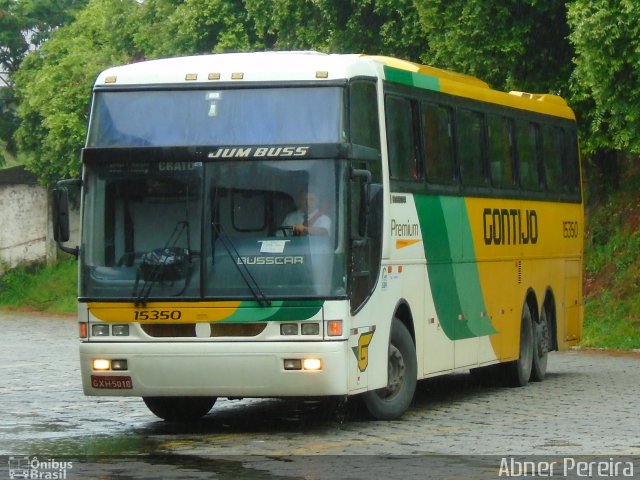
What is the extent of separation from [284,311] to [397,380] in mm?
2142

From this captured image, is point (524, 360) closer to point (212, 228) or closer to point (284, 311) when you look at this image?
point (284, 311)

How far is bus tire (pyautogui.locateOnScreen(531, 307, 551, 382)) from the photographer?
21.5 m

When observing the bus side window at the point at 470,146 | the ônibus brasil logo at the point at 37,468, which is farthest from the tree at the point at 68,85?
the ônibus brasil logo at the point at 37,468

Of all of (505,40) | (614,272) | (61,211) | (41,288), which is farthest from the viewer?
(41,288)

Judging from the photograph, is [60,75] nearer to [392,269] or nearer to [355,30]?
[355,30]

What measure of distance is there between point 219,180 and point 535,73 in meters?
16.8

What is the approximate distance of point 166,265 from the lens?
14633mm

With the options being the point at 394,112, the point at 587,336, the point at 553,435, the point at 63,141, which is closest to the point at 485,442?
the point at 553,435

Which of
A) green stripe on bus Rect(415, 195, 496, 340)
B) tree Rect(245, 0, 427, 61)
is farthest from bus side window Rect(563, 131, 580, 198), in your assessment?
tree Rect(245, 0, 427, 61)

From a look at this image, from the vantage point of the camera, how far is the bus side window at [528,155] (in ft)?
68.3

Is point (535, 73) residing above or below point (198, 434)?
above

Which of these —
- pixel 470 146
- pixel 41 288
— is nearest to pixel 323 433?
pixel 470 146

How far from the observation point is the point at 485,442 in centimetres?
1379

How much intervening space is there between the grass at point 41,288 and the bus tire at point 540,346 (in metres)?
25.8
